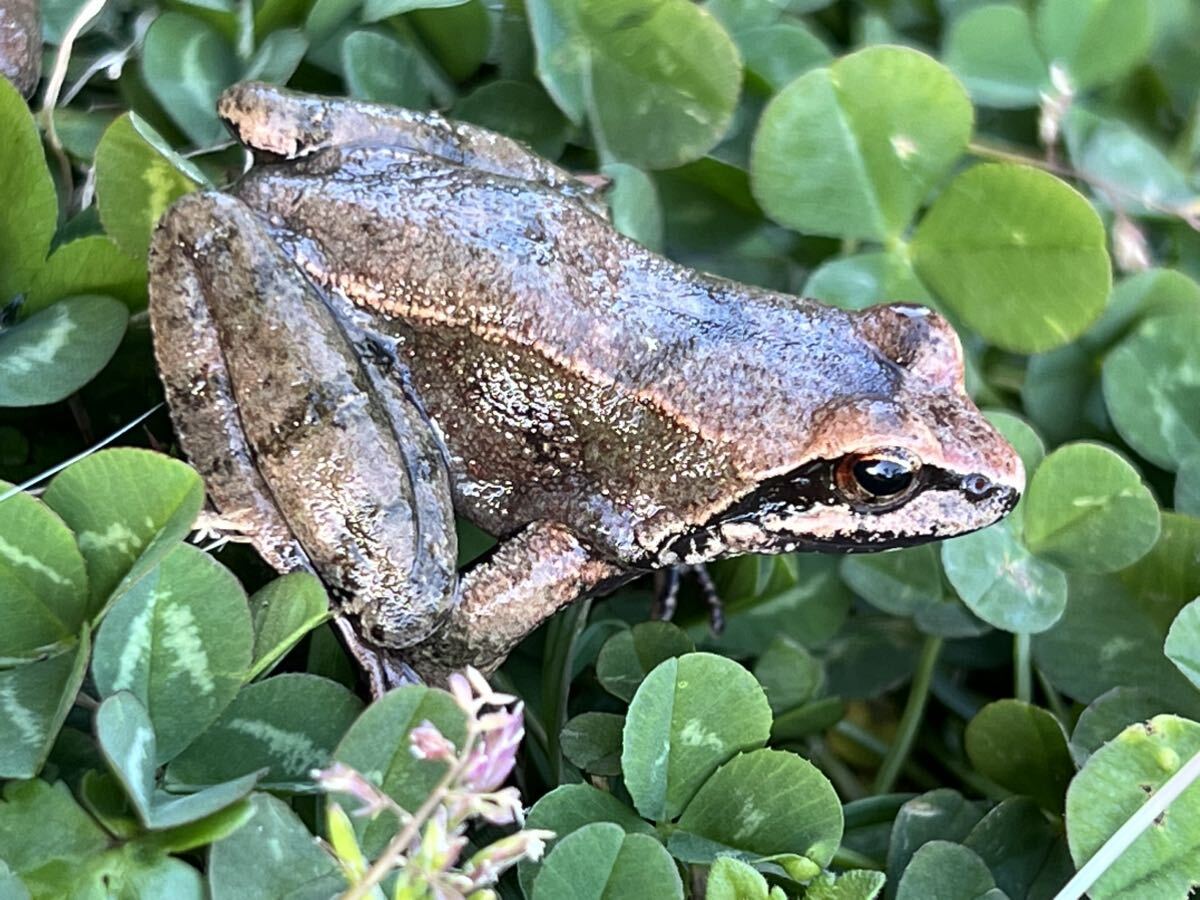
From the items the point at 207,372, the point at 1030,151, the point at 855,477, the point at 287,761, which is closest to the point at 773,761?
the point at 855,477

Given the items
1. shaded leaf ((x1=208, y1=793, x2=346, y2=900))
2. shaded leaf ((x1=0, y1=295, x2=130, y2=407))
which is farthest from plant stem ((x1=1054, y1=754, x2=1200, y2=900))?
shaded leaf ((x1=0, y1=295, x2=130, y2=407))

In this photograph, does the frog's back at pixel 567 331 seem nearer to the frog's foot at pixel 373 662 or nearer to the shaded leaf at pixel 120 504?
the frog's foot at pixel 373 662

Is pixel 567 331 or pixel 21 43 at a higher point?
pixel 21 43

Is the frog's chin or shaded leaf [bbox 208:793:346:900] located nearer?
shaded leaf [bbox 208:793:346:900]

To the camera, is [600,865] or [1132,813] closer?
[600,865]

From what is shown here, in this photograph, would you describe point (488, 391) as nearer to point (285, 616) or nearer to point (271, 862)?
point (285, 616)

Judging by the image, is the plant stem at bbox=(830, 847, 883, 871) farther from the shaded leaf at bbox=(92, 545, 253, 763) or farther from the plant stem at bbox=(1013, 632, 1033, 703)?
the shaded leaf at bbox=(92, 545, 253, 763)

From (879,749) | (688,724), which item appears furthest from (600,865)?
(879,749)

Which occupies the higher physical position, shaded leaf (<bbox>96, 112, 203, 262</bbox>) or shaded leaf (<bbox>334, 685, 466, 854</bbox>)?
shaded leaf (<bbox>96, 112, 203, 262</bbox>)
